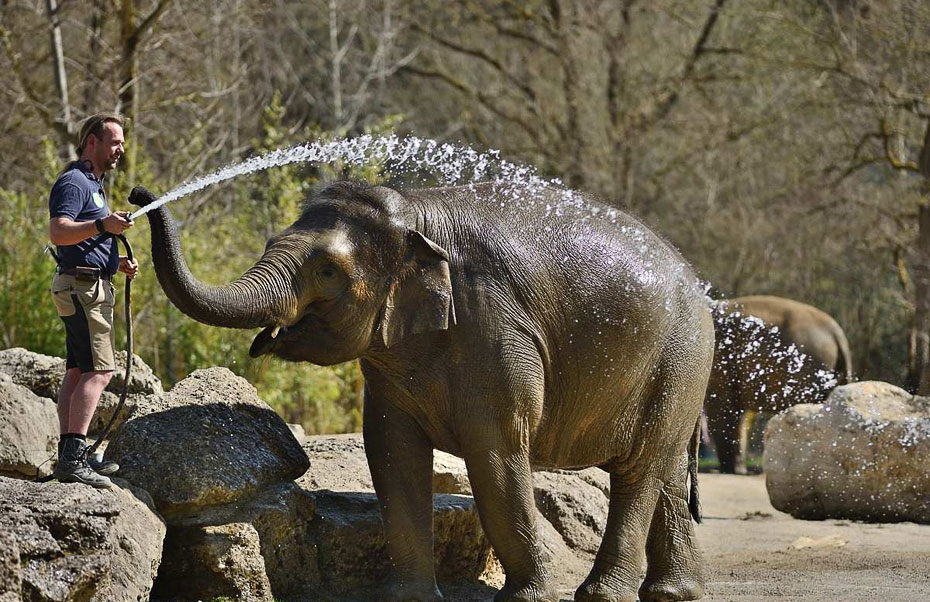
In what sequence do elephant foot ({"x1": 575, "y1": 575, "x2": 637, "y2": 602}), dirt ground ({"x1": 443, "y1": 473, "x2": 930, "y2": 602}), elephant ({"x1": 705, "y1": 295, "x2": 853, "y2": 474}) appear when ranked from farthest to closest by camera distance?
1. elephant ({"x1": 705, "y1": 295, "x2": 853, "y2": 474})
2. dirt ground ({"x1": 443, "y1": 473, "x2": 930, "y2": 602})
3. elephant foot ({"x1": 575, "y1": 575, "x2": 637, "y2": 602})

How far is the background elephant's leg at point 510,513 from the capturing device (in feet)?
20.8

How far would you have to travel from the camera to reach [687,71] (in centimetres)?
2278

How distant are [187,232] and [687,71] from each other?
11557 mm

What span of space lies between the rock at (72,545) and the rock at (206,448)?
539mm

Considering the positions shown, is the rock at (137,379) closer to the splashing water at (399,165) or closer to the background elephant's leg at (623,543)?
the splashing water at (399,165)

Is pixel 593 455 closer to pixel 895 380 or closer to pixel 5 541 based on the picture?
pixel 5 541

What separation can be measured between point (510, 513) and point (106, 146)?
260 cm

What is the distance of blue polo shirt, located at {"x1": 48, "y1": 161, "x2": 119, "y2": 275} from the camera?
5965 millimetres

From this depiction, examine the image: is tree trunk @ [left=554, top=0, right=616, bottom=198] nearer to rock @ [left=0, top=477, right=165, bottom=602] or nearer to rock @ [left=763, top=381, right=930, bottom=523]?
rock @ [left=763, top=381, right=930, bottom=523]

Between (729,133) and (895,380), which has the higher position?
(729,133)

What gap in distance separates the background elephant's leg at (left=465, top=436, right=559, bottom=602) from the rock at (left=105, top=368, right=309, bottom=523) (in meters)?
1.18

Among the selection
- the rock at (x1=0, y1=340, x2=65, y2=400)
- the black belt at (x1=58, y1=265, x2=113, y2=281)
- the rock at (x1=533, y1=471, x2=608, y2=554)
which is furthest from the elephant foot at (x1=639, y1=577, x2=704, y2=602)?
the rock at (x1=0, y1=340, x2=65, y2=400)

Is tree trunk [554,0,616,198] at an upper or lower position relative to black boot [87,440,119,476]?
upper

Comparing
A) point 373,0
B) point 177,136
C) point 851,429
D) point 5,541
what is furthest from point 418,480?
point 373,0
